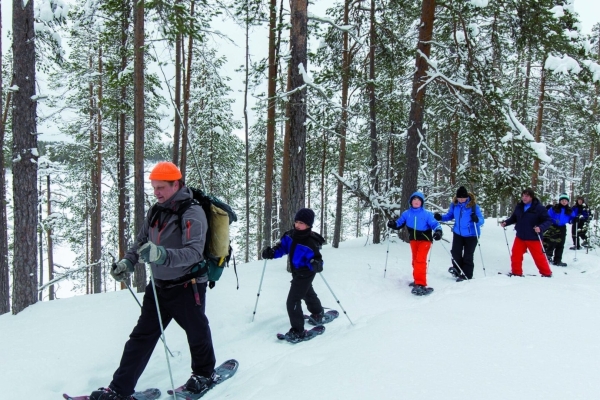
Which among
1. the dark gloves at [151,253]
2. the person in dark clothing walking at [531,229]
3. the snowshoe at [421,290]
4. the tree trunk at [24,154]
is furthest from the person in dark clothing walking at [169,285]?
the person in dark clothing walking at [531,229]

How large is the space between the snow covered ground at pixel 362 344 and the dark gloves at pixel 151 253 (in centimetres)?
154

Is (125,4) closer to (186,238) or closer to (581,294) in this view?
(186,238)

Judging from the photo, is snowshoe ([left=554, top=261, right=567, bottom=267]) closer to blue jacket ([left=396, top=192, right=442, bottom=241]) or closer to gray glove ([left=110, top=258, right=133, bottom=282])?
blue jacket ([left=396, top=192, right=442, bottom=241])

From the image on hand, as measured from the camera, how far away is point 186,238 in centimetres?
363

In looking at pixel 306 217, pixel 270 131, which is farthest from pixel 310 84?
pixel 270 131

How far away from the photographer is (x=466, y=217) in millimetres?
8375

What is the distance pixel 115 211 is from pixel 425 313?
22784mm

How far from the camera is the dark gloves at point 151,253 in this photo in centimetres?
326

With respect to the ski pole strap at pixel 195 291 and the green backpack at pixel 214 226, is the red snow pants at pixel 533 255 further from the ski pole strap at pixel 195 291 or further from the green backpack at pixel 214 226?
the ski pole strap at pixel 195 291

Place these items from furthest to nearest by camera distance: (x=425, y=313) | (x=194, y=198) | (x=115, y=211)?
1. (x=115, y=211)
2. (x=425, y=313)
3. (x=194, y=198)

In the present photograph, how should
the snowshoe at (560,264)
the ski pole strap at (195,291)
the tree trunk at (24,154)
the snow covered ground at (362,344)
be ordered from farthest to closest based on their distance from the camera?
the snowshoe at (560,264)
the tree trunk at (24,154)
the ski pole strap at (195,291)
the snow covered ground at (362,344)

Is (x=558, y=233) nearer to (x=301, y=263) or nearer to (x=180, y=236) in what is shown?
(x=301, y=263)

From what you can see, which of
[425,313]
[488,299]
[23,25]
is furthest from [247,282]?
[23,25]

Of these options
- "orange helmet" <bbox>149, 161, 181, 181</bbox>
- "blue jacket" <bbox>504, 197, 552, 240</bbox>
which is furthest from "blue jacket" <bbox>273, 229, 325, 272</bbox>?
"blue jacket" <bbox>504, 197, 552, 240</bbox>
